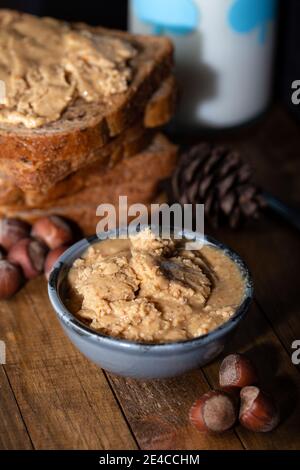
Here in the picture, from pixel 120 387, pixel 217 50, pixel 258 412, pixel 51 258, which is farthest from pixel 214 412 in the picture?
pixel 217 50

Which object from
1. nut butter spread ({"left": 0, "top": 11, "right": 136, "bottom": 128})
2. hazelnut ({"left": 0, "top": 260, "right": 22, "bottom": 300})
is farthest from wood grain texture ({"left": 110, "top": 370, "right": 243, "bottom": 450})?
nut butter spread ({"left": 0, "top": 11, "right": 136, "bottom": 128})

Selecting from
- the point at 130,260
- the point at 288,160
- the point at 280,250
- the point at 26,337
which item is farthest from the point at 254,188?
the point at 26,337

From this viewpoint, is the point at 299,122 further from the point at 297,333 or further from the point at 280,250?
the point at 297,333

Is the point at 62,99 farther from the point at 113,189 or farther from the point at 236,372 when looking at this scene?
the point at 236,372

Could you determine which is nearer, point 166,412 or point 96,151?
point 166,412

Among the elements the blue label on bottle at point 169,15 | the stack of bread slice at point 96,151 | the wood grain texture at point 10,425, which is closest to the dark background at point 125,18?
the blue label on bottle at point 169,15

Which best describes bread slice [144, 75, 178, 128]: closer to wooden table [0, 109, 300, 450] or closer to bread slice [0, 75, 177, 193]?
bread slice [0, 75, 177, 193]
